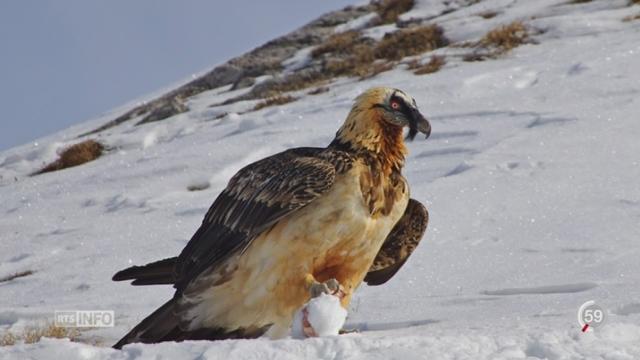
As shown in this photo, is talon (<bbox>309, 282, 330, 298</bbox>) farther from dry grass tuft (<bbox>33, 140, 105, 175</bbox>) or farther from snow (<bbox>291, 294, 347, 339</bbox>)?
dry grass tuft (<bbox>33, 140, 105, 175</bbox>)

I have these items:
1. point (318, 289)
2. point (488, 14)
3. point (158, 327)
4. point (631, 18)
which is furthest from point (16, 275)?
point (488, 14)

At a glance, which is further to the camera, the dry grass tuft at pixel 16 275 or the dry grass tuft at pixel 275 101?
the dry grass tuft at pixel 275 101

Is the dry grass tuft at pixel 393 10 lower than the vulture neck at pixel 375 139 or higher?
lower

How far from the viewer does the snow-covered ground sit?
5.54m

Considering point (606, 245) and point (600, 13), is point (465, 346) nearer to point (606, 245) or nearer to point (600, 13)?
point (606, 245)

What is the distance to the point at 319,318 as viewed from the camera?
19.1 feet

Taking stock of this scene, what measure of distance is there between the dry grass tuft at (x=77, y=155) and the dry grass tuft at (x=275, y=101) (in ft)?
9.56

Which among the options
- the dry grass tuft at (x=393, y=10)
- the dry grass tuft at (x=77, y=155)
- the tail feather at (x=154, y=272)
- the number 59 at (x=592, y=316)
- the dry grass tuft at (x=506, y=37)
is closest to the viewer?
the number 59 at (x=592, y=316)

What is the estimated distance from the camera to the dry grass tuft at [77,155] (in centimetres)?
1981

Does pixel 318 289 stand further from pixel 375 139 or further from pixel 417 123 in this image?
pixel 417 123

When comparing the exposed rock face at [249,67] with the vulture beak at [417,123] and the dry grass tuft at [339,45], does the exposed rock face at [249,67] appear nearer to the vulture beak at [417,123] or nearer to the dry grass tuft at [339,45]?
the dry grass tuft at [339,45]

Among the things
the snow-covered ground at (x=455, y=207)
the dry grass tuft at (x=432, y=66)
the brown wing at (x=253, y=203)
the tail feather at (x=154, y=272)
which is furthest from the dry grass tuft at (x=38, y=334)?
the dry grass tuft at (x=432, y=66)

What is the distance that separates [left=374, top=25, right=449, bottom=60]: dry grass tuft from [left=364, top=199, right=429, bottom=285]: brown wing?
14.4 m

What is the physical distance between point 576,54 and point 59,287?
34.0 feet
